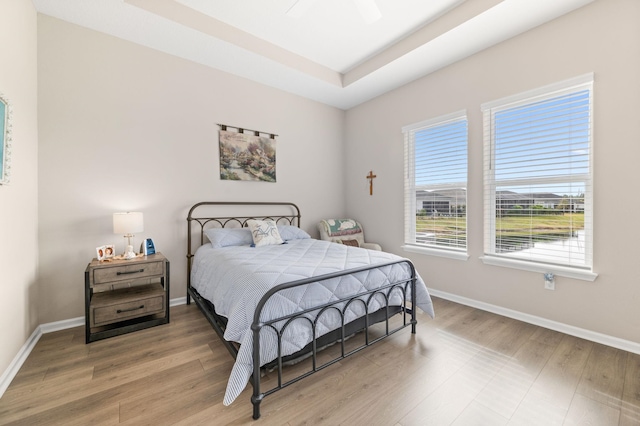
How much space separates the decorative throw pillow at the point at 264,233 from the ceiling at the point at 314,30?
6.06 ft

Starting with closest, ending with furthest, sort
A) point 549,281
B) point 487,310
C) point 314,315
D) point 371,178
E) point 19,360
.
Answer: point 314,315 → point 19,360 → point 549,281 → point 487,310 → point 371,178

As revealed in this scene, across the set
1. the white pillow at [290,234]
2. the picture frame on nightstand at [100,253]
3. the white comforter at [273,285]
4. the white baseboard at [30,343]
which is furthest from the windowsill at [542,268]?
the picture frame on nightstand at [100,253]

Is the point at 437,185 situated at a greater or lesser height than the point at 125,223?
greater

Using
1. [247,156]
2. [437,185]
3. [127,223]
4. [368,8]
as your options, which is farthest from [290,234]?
[368,8]

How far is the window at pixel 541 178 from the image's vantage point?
7.59 feet

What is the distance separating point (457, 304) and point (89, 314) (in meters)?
3.53

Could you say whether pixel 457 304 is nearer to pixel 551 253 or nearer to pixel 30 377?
pixel 551 253

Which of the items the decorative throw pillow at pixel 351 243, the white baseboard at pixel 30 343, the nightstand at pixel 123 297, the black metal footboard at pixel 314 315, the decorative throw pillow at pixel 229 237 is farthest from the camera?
the decorative throw pillow at pixel 351 243

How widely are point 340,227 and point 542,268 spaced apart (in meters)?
2.35

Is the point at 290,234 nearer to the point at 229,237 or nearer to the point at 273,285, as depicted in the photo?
the point at 229,237

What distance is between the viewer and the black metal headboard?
3.14 m

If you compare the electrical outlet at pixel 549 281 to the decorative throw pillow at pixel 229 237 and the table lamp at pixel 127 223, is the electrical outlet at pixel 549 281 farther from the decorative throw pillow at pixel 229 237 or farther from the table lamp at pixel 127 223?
the table lamp at pixel 127 223

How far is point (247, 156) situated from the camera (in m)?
3.53

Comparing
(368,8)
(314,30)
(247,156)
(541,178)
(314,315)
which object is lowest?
(314,315)
